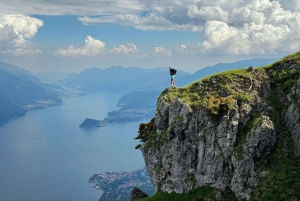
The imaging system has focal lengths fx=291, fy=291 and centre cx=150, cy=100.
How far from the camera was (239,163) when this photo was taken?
68.9 ft

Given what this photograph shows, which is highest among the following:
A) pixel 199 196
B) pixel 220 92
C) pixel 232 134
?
pixel 220 92

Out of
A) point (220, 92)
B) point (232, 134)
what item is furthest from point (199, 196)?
point (220, 92)

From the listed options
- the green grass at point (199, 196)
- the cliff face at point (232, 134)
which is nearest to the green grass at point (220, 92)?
the cliff face at point (232, 134)

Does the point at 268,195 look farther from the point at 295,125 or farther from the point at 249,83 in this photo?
the point at 249,83

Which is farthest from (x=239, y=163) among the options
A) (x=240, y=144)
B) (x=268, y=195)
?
(x=268, y=195)

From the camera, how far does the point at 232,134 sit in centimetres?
2222

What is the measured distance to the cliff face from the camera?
68.3ft

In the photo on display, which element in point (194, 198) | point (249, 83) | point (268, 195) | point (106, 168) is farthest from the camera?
point (106, 168)

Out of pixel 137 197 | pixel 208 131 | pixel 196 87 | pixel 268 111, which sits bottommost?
pixel 137 197

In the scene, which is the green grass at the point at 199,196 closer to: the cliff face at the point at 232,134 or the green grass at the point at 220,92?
the cliff face at the point at 232,134

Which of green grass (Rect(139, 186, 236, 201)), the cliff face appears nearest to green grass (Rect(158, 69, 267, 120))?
the cliff face

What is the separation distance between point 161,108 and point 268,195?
11807mm

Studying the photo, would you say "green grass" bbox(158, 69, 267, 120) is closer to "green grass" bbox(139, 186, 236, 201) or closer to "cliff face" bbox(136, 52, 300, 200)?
"cliff face" bbox(136, 52, 300, 200)

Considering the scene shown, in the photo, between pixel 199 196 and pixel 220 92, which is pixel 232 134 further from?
pixel 199 196
